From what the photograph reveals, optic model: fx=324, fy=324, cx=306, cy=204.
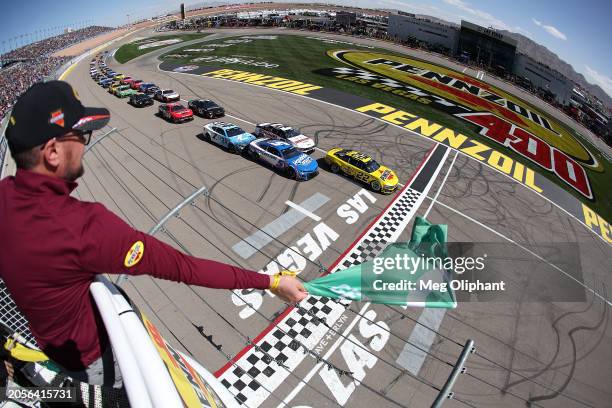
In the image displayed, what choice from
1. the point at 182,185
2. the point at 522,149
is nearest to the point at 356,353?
the point at 182,185

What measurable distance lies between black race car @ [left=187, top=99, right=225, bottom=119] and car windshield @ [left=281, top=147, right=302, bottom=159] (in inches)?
392

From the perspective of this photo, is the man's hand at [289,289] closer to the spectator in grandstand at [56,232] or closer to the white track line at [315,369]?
the spectator in grandstand at [56,232]

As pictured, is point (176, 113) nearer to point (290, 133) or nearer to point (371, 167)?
point (290, 133)

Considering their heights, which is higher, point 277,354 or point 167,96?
point 277,354

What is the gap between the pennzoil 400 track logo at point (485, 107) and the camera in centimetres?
2616

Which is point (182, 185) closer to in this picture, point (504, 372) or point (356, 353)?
point (356, 353)

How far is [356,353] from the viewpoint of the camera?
9.17m

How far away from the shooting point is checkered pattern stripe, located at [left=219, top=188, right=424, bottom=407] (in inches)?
313

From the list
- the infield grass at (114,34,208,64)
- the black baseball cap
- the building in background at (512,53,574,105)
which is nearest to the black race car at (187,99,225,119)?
the black baseball cap

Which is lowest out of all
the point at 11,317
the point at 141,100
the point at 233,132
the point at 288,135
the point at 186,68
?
the point at 186,68

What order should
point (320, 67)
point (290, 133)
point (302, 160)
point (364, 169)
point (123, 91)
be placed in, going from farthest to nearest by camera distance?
point (320, 67) < point (123, 91) < point (290, 133) < point (302, 160) < point (364, 169)

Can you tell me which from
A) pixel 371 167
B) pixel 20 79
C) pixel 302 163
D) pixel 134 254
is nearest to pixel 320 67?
pixel 302 163

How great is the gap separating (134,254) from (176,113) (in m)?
25.0

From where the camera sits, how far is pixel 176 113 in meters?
24.1
